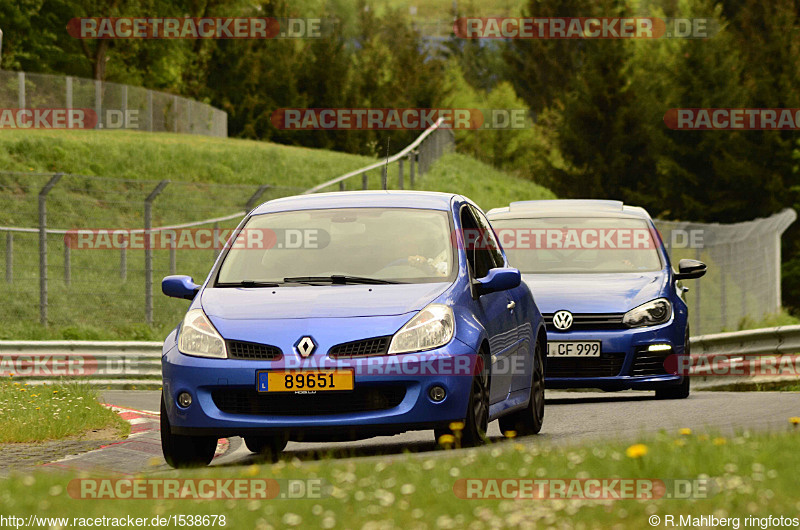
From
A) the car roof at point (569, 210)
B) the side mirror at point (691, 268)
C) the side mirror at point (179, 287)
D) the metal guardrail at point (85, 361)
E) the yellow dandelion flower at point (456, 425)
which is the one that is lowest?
the metal guardrail at point (85, 361)

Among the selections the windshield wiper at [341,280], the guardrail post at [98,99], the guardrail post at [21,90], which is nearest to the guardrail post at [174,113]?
the guardrail post at [98,99]

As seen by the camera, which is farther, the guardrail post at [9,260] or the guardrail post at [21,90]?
the guardrail post at [21,90]

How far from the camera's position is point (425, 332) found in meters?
8.43

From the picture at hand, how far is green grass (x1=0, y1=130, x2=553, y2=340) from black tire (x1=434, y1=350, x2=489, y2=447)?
959 cm

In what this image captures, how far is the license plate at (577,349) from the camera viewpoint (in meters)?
13.1

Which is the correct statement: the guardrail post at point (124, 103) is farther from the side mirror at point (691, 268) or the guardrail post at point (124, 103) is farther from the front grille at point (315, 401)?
the front grille at point (315, 401)

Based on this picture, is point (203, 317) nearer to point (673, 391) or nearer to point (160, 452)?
point (160, 452)

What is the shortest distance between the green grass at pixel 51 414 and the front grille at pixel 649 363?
452cm

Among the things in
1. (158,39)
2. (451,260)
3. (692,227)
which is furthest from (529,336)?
(158,39)

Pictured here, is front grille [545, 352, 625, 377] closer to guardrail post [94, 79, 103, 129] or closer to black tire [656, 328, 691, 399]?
black tire [656, 328, 691, 399]

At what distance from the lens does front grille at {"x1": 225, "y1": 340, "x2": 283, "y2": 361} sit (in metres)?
8.34
